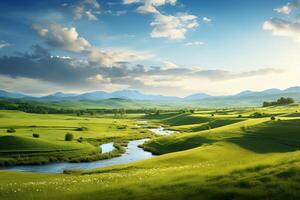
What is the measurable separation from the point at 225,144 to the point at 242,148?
5.02 metres

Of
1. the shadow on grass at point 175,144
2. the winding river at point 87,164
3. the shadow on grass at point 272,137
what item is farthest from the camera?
the shadow on grass at point 175,144

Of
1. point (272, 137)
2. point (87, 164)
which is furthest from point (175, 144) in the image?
point (87, 164)

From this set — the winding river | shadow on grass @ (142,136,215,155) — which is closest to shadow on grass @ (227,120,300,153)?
shadow on grass @ (142,136,215,155)

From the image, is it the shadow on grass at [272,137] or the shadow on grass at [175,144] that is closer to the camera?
the shadow on grass at [272,137]

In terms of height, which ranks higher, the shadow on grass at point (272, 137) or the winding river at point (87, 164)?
the shadow on grass at point (272, 137)

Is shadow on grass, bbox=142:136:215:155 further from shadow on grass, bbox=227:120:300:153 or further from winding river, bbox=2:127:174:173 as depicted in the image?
shadow on grass, bbox=227:120:300:153

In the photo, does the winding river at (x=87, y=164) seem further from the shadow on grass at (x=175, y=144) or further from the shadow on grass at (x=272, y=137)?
the shadow on grass at (x=272, y=137)

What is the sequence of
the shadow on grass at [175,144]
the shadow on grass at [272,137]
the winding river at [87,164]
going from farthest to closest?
1. the shadow on grass at [175,144]
2. the shadow on grass at [272,137]
3. the winding river at [87,164]

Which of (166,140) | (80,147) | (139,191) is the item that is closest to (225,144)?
(166,140)

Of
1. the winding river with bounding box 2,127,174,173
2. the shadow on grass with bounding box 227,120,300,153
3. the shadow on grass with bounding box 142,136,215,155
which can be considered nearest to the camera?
the winding river with bounding box 2,127,174,173

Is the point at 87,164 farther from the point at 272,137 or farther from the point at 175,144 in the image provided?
the point at 272,137

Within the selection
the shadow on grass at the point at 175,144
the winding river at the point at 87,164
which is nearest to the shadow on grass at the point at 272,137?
the shadow on grass at the point at 175,144

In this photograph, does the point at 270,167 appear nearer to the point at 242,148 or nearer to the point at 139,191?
the point at 139,191

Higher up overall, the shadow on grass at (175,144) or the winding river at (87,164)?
the shadow on grass at (175,144)
